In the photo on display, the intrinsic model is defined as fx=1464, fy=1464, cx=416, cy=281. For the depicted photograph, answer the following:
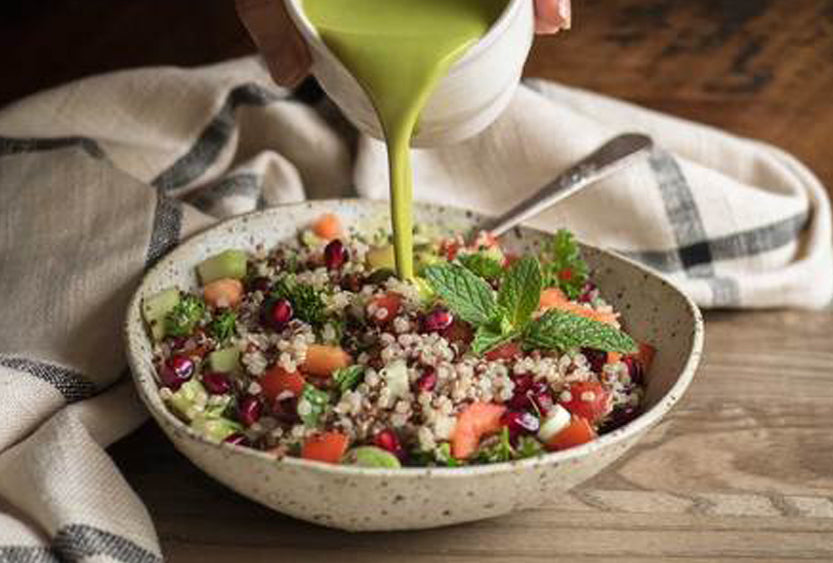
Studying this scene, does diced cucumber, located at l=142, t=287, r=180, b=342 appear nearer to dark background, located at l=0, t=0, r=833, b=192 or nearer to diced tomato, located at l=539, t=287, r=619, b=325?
diced tomato, located at l=539, t=287, r=619, b=325

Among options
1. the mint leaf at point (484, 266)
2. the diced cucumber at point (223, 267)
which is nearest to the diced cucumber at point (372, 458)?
the mint leaf at point (484, 266)

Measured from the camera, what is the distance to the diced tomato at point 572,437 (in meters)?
2.49

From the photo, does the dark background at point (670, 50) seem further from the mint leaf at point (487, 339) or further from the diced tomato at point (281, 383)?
the diced tomato at point (281, 383)

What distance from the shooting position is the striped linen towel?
121 inches

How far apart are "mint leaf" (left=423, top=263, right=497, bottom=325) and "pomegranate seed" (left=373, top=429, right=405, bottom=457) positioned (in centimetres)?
32

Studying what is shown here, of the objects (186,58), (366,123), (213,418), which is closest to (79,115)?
(186,58)

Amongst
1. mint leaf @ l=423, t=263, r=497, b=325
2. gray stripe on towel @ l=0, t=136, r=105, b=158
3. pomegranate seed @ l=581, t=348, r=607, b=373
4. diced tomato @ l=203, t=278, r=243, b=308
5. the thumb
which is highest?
the thumb

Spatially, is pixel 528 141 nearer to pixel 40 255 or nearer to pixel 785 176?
pixel 785 176

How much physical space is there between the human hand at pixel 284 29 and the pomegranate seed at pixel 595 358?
626 mm

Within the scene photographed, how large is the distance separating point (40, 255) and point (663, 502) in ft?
4.49

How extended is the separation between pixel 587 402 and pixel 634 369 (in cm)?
25

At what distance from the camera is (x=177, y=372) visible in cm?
267

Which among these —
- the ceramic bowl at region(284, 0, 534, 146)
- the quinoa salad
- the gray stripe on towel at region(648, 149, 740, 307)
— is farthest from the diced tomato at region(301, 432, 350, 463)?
the gray stripe on towel at region(648, 149, 740, 307)

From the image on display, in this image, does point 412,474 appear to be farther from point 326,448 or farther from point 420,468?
point 326,448
